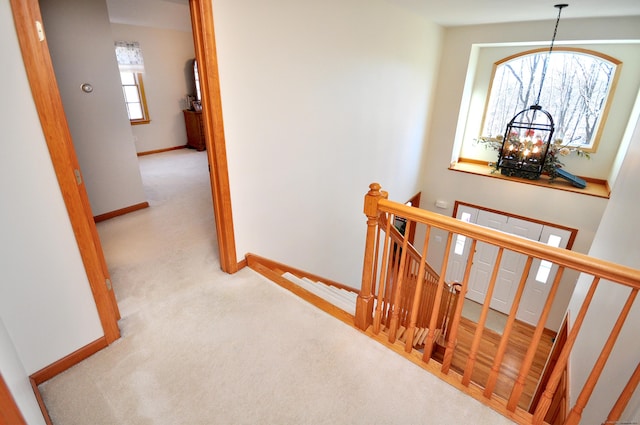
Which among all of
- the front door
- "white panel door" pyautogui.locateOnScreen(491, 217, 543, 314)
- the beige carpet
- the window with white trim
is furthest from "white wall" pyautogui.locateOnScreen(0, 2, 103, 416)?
"white panel door" pyautogui.locateOnScreen(491, 217, 543, 314)

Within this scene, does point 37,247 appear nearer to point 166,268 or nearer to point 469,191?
point 166,268

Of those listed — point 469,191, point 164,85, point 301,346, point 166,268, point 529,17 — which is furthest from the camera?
point 164,85

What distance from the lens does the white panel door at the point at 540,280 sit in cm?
504

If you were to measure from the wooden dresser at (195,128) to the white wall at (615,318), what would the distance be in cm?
661

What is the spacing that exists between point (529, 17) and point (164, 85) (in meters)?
6.60

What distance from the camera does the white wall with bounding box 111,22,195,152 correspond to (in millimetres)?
6375

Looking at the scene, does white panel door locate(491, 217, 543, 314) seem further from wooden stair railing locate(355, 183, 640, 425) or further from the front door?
wooden stair railing locate(355, 183, 640, 425)

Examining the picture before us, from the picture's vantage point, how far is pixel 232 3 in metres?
2.02

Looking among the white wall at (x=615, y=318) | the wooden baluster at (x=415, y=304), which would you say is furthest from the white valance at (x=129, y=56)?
the white wall at (x=615, y=318)

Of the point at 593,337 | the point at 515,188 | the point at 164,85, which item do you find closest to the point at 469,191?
the point at 515,188

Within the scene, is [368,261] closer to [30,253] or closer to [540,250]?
[540,250]

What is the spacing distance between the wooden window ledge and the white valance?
20.8 feet

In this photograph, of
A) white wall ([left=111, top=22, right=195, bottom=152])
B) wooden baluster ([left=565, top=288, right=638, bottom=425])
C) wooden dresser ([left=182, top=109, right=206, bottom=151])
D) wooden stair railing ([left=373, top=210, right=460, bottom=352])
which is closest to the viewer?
wooden baluster ([left=565, top=288, right=638, bottom=425])

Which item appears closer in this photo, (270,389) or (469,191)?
(270,389)
